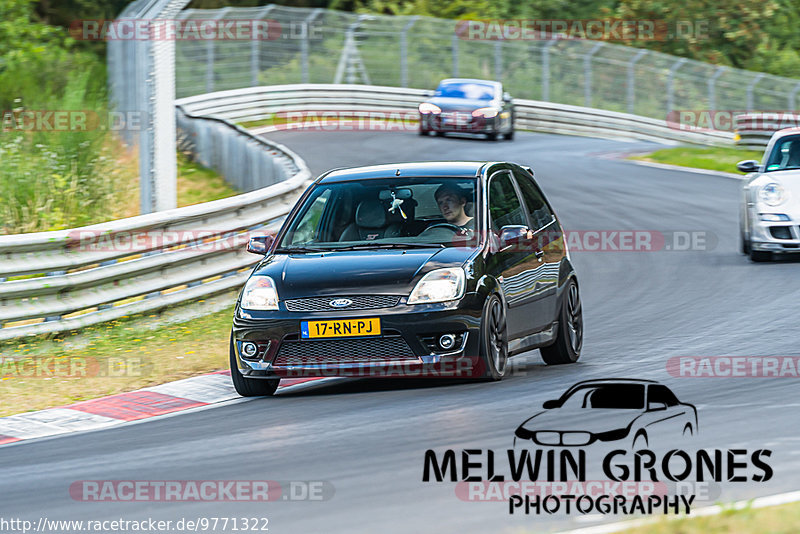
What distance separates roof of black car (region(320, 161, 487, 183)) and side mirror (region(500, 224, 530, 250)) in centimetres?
51

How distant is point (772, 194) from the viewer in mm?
15250

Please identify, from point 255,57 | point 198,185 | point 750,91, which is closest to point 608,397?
point 198,185

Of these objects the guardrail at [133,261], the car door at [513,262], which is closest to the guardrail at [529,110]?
the guardrail at [133,261]

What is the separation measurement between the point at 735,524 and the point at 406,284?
3.85m

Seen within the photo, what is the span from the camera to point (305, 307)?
8.91 m

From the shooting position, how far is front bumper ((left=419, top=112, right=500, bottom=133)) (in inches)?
1275

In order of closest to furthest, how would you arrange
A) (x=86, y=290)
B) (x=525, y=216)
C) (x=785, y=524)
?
(x=785, y=524) → (x=525, y=216) → (x=86, y=290)

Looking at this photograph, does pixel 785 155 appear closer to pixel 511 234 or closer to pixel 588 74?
pixel 511 234

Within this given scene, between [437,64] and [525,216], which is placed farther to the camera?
[437,64]

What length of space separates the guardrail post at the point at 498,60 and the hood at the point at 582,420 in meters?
33.9

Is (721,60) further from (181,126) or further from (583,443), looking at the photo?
(583,443)

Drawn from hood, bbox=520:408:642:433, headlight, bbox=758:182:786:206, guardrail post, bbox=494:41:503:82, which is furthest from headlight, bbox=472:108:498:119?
hood, bbox=520:408:642:433

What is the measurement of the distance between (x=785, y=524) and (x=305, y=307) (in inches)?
163

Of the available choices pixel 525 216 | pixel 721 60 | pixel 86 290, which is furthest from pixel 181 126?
pixel 721 60
